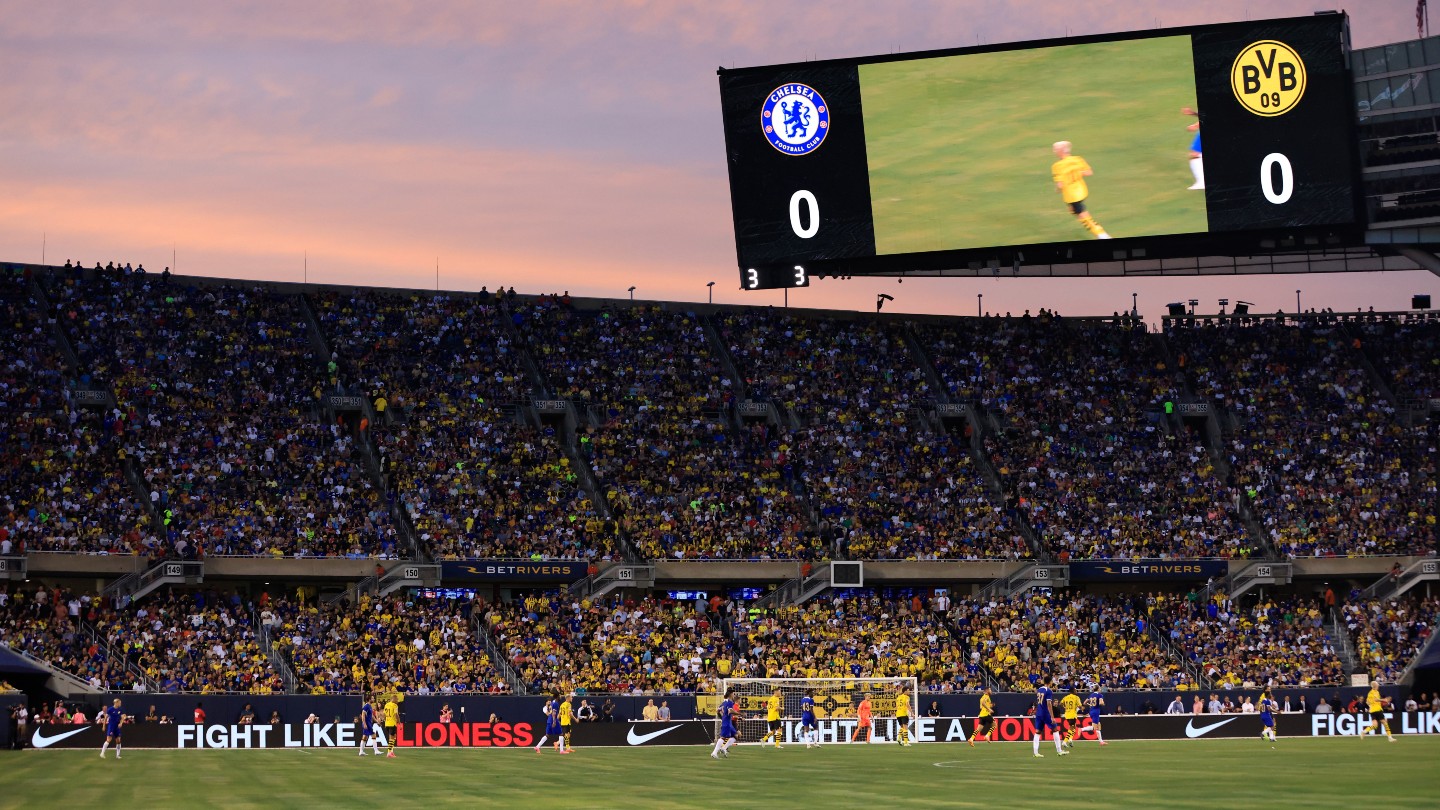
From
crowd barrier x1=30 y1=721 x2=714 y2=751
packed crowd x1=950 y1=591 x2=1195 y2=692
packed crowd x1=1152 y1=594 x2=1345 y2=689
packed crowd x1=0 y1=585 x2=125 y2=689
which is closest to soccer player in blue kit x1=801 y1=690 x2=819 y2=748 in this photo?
crowd barrier x1=30 y1=721 x2=714 y2=751

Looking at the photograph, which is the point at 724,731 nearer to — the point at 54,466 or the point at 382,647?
the point at 382,647

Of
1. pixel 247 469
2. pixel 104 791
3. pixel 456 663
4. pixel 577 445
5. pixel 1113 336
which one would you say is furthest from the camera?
pixel 1113 336

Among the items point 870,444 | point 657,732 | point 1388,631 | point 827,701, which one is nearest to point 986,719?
point 827,701

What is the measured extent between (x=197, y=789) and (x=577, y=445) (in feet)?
125

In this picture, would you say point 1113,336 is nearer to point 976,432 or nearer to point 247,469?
point 976,432

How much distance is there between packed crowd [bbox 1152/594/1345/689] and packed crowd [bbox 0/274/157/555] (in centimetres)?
3939

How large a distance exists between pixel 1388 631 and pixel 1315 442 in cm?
1135

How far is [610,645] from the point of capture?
193 feet

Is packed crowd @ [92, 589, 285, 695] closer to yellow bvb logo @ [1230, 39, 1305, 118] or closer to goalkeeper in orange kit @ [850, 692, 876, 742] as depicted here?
goalkeeper in orange kit @ [850, 692, 876, 742]

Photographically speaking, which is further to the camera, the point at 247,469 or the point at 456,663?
the point at 247,469

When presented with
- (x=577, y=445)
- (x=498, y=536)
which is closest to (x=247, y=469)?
(x=498, y=536)

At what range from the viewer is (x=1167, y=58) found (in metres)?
62.6

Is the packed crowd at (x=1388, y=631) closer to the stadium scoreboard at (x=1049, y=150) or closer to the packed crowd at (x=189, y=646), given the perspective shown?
the stadium scoreboard at (x=1049, y=150)

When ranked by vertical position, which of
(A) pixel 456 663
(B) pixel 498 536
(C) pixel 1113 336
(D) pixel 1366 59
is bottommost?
(A) pixel 456 663
